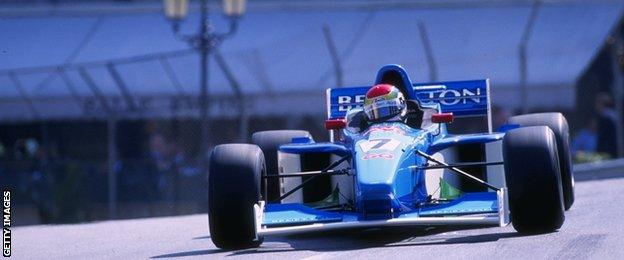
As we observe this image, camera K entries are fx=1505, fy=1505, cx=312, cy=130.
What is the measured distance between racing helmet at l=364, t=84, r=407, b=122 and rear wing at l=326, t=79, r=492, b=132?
143 centimetres

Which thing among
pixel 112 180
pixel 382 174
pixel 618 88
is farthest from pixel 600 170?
pixel 382 174

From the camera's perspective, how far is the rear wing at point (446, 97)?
12.9 metres

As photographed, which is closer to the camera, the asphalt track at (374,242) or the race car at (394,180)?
the asphalt track at (374,242)

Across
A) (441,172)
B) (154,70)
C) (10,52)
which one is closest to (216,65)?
(154,70)

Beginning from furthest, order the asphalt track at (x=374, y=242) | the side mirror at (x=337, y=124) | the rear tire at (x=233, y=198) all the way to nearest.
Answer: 1. the side mirror at (x=337, y=124)
2. the rear tire at (x=233, y=198)
3. the asphalt track at (x=374, y=242)

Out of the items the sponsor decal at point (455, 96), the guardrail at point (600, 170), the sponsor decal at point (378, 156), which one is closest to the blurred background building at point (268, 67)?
the guardrail at point (600, 170)

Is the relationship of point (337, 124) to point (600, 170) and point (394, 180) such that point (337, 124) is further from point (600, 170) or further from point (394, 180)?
point (600, 170)

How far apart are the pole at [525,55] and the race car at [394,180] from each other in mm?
8480

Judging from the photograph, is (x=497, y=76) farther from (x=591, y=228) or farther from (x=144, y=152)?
(x=591, y=228)

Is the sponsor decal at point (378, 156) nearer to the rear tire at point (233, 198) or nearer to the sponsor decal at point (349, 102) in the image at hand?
the rear tire at point (233, 198)

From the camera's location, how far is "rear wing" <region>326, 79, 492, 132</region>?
42.4 ft

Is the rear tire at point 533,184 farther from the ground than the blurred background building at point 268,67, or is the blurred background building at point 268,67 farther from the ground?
the blurred background building at point 268,67

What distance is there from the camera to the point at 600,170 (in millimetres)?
19078

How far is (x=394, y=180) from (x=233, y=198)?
110 centimetres
